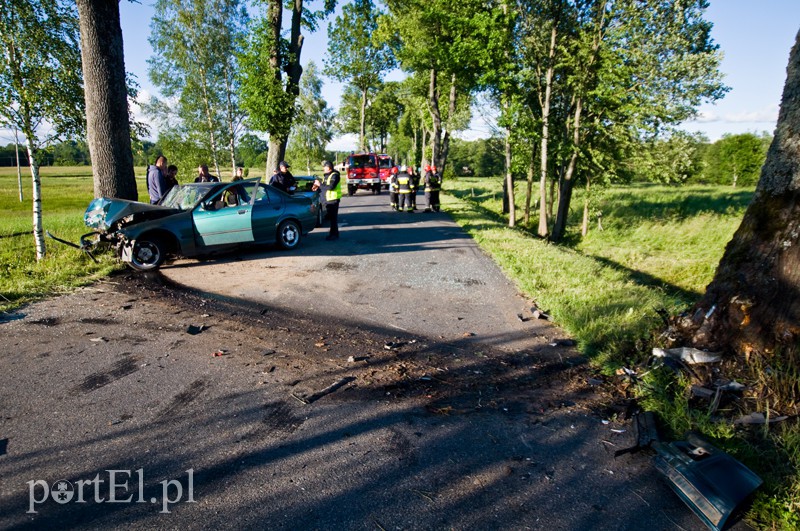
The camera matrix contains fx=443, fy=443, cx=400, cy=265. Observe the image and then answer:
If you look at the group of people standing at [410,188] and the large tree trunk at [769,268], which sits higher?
the group of people standing at [410,188]

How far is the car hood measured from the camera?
26.7 feet

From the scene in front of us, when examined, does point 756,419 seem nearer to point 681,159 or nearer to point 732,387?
point 732,387

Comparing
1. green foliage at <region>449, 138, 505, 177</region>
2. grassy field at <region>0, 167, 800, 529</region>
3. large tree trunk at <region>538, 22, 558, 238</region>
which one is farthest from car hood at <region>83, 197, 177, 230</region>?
green foliage at <region>449, 138, 505, 177</region>

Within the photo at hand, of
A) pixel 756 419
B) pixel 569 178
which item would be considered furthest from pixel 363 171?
pixel 756 419

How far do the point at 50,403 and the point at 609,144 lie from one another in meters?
20.2

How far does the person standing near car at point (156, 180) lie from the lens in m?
10.4

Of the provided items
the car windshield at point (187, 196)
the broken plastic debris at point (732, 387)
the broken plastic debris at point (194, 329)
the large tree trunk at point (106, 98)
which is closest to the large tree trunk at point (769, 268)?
the broken plastic debris at point (732, 387)

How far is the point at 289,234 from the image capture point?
1058 centimetres

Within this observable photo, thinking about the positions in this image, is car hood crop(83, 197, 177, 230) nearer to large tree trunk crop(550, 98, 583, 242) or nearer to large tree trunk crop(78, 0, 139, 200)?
large tree trunk crop(78, 0, 139, 200)

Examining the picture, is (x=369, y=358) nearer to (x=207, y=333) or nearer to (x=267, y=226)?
(x=207, y=333)

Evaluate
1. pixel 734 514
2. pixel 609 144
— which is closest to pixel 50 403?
pixel 734 514

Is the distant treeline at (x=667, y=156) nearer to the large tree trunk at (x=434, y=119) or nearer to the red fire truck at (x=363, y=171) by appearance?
the large tree trunk at (x=434, y=119)

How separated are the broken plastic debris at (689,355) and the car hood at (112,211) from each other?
8.51 meters

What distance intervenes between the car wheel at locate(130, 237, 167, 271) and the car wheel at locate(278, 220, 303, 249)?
8.62ft
